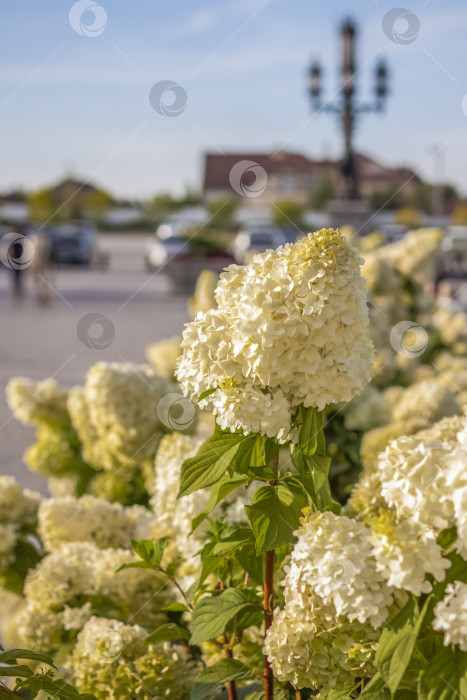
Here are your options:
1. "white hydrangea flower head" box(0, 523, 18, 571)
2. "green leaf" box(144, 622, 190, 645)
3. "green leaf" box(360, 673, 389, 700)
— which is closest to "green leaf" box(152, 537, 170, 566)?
"green leaf" box(144, 622, 190, 645)

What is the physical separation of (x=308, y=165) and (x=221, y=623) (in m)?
82.7

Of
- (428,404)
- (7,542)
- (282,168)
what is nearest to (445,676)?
(7,542)

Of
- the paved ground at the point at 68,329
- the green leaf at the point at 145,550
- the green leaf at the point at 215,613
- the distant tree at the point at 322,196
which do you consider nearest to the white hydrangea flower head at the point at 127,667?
the green leaf at the point at 145,550

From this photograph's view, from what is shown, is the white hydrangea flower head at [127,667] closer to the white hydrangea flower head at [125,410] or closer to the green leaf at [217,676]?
the green leaf at [217,676]

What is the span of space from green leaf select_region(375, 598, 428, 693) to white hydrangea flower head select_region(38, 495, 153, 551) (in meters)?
1.39

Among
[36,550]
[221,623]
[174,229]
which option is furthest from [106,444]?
[174,229]

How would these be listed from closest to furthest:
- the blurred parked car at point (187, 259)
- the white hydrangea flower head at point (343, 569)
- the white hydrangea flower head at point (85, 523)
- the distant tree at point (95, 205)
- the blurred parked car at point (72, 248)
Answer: the white hydrangea flower head at point (343, 569)
the white hydrangea flower head at point (85, 523)
the blurred parked car at point (187, 259)
the blurred parked car at point (72, 248)
the distant tree at point (95, 205)

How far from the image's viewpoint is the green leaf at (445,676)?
1.08 meters

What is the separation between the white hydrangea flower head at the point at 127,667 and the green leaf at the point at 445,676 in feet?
2.74

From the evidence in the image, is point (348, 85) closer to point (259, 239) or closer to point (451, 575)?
point (259, 239)

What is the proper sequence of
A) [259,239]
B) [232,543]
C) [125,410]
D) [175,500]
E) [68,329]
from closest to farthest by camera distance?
[232,543], [175,500], [125,410], [68,329], [259,239]

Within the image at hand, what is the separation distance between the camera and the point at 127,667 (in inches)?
70.9

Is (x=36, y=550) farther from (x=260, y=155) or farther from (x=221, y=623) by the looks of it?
(x=260, y=155)

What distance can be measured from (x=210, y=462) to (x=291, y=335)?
0.96ft
